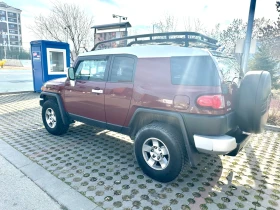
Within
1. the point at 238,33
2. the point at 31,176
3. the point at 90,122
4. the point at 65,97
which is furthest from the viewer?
the point at 238,33

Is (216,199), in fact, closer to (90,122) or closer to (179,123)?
(179,123)

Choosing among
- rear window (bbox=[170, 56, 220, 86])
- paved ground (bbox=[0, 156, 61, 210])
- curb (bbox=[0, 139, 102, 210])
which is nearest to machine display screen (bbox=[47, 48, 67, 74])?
curb (bbox=[0, 139, 102, 210])

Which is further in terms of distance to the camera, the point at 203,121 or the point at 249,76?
the point at 249,76

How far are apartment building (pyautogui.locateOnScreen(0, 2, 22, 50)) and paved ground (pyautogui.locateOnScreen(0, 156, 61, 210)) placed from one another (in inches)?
2957

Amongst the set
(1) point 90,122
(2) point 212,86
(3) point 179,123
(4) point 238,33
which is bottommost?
(1) point 90,122

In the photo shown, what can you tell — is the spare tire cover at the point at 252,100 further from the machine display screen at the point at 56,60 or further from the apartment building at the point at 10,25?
the apartment building at the point at 10,25

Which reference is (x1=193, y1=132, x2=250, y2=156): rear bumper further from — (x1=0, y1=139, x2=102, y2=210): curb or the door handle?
the door handle

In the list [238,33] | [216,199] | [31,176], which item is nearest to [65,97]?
[31,176]

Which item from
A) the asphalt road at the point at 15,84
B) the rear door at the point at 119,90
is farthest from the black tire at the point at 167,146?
the asphalt road at the point at 15,84

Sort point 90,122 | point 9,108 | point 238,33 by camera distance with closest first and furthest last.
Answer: point 90,122 < point 9,108 < point 238,33

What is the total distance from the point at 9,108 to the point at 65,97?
13.5 feet

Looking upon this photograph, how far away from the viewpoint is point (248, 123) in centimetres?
257

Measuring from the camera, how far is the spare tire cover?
8.06ft

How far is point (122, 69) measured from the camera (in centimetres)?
318
